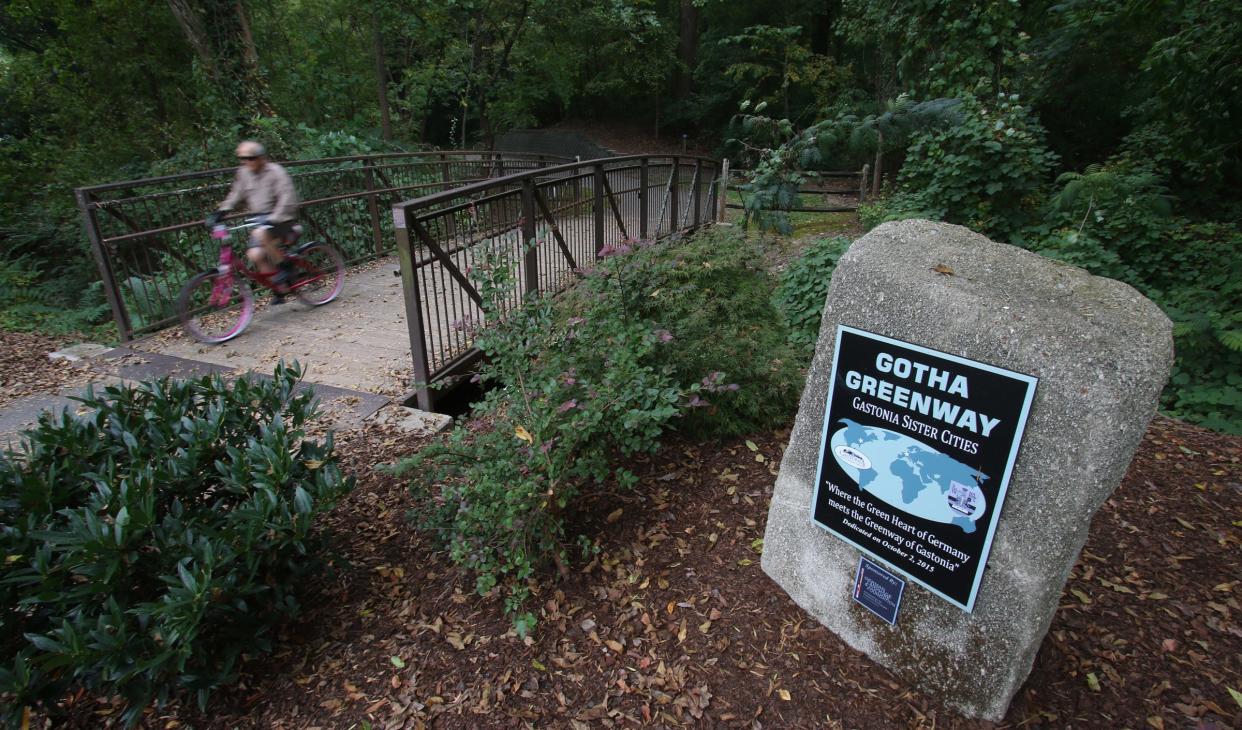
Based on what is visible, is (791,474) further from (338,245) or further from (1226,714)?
(338,245)

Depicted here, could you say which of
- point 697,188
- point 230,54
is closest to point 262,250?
point 697,188

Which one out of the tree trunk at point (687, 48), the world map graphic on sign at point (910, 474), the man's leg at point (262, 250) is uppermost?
the tree trunk at point (687, 48)

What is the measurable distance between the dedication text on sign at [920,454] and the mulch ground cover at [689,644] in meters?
0.49

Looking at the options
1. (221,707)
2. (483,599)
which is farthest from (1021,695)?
(221,707)

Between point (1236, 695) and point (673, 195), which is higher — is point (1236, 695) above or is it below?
below

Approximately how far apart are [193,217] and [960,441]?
8.24m

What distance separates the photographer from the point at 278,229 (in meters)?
5.89

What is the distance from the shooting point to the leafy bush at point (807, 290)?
5.17 meters

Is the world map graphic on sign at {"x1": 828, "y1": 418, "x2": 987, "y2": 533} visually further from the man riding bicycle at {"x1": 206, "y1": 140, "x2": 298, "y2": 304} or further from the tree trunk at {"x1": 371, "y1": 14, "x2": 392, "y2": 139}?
the tree trunk at {"x1": 371, "y1": 14, "x2": 392, "y2": 139}

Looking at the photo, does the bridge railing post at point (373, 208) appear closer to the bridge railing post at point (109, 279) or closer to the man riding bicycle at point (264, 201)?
the man riding bicycle at point (264, 201)

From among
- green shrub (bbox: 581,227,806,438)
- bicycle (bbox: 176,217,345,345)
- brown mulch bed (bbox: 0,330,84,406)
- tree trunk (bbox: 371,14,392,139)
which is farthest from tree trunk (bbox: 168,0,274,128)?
green shrub (bbox: 581,227,806,438)

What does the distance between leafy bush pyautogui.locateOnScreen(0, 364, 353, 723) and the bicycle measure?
3345 mm

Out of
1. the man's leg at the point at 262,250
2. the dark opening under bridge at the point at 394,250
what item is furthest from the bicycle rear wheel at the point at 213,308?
the man's leg at the point at 262,250

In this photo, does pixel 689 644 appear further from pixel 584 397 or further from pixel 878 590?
pixel 584 397
